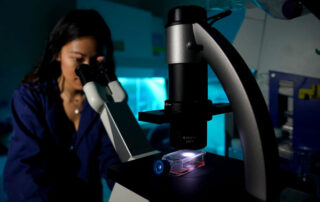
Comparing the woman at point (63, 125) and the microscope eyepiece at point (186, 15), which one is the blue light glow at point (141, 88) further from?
the microscope eyepiece at point (186, 15)

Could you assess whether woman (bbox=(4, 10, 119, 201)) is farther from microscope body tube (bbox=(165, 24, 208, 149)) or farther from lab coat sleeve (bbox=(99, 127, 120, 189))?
microscope body tube (bbox=(165, 24, 208, 149))

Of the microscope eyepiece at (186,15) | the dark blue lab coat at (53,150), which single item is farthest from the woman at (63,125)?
the microscope eyepiece at (186,15)

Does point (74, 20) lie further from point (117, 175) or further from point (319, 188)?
point (319, 188)

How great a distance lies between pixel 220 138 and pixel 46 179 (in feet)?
2.49

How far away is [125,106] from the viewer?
575mm

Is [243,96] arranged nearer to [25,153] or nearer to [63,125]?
[25,153]

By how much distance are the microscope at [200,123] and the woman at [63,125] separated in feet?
1.82

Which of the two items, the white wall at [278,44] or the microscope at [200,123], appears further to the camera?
the white wall at [278,44]

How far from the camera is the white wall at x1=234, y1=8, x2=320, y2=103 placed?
568 millimetres

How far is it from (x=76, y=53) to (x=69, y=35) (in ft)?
0.41

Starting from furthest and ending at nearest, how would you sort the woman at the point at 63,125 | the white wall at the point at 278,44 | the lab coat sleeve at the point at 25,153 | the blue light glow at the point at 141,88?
the blue light glow at the point at 141,88
the woman at the point at 63,125
the lab coat sleeve at the point at 25,153
the white wall at the point at 278,44

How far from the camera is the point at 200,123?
43 centimetres

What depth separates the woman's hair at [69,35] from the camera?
1098mm

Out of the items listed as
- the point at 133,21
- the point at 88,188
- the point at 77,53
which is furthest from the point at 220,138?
the point at 133,21
